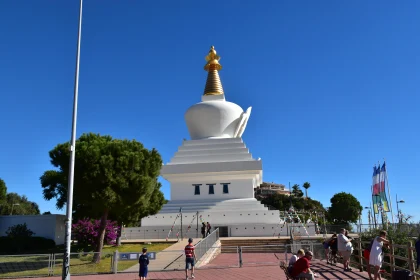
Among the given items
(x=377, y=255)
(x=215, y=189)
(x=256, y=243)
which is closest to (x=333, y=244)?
(x=377, y=255)

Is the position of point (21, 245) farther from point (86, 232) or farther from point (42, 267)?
point (42, 267)

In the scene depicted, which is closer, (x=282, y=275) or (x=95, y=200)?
(x=282, y=275)

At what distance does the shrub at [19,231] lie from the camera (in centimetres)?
2688

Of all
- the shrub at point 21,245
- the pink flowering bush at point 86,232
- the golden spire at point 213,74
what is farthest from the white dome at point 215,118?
the shrub at point 21,245

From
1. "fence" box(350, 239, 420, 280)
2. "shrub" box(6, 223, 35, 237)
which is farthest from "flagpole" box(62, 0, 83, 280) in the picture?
"shrub" box(6, 223, 35, 237)

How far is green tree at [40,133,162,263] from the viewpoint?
19016 mm

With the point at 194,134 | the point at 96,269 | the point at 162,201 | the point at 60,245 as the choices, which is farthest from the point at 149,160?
the point at 194,134

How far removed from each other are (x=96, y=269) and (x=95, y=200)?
11.8ft

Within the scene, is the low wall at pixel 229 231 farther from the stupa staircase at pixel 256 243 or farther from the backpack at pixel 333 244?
the backpack at pixel 333 244

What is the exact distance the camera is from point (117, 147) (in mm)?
20188

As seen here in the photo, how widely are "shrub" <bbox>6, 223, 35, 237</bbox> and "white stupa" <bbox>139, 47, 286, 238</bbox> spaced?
30.8 ft

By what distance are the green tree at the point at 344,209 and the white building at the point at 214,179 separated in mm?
46134

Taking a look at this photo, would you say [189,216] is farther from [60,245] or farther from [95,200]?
[95,200]

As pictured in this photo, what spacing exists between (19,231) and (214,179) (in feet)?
57.4
